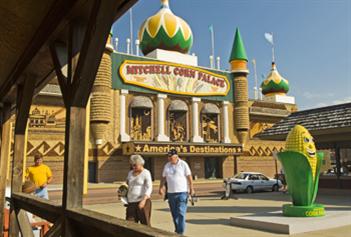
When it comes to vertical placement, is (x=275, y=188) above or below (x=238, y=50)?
below

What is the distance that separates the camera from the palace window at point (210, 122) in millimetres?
32031

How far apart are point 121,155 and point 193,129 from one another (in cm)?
715

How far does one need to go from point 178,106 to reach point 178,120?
1.25 meters

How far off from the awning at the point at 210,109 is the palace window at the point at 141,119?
5.53 metres

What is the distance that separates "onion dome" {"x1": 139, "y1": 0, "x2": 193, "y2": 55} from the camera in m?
31.5

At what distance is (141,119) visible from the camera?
28.6 m

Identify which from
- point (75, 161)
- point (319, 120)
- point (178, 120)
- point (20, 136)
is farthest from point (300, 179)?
point (178, 120)

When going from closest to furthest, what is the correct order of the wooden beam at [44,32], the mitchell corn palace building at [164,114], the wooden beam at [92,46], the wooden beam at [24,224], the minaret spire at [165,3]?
1. the wooden beam at [92,46]
2. the wooden beam at [44,32]
3. the wooden beam at [24,224]
4. the mitchell corn palace building at [164,114]
5. the minaret spire at [165,3]

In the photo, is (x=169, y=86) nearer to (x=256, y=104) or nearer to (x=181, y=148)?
(x=181, y=148)

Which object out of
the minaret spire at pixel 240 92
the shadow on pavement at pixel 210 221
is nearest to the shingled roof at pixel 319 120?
the shadow on pavement at pixel 210 221

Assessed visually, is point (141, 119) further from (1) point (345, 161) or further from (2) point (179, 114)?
(1) point (345, 161)

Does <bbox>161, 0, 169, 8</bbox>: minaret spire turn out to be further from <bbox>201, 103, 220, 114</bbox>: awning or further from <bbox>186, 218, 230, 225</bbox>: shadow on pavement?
<bbox>186, 218, 230, 225</bbox>: shadow on pavement

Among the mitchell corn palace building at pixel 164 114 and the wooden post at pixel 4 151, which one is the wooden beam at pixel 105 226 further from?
the mitchell corn palace building at pixel 164 114

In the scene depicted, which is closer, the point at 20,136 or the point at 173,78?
the point at 20,136
